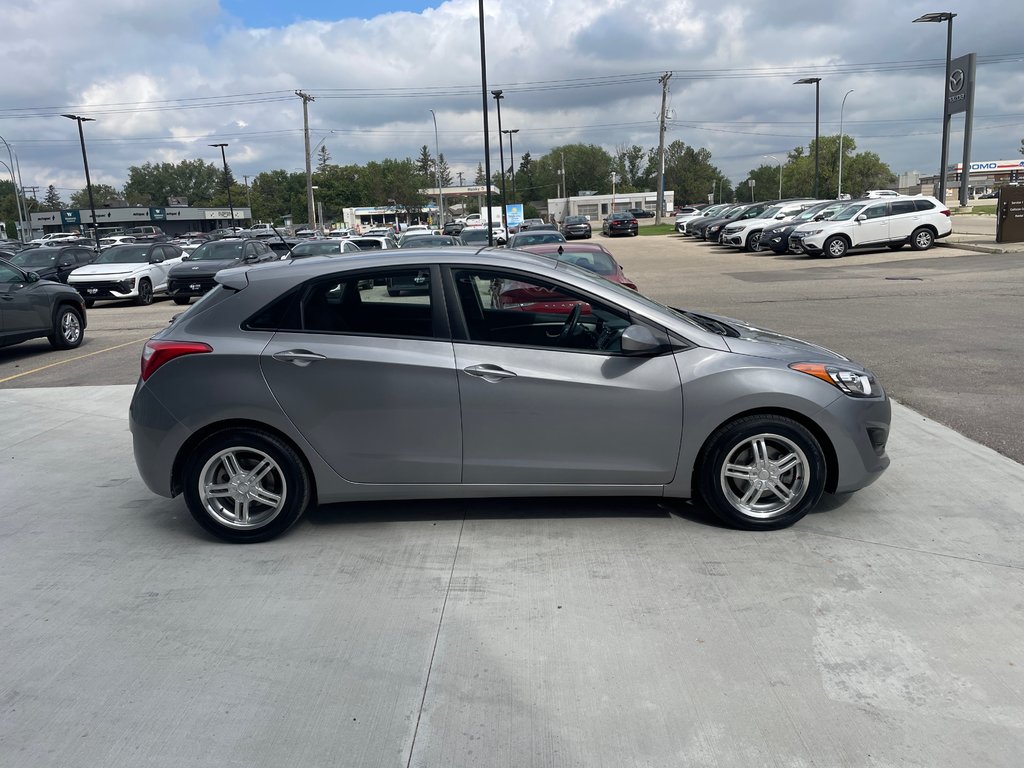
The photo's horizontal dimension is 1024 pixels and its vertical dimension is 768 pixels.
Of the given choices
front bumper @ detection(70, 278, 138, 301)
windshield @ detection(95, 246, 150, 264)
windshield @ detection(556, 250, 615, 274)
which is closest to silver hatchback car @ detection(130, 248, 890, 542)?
windshield @ detection(556, 250, 615, 274)

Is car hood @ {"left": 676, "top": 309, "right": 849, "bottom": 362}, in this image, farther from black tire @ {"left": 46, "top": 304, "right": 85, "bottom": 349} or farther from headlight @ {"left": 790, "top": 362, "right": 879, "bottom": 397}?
black tire @ {"left": 46, "top": 304, "right": 85, "bottom": 349}

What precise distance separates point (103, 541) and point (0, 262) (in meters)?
9.02

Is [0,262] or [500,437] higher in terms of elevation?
[0,262]

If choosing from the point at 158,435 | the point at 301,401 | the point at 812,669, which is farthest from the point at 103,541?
the point at 812,669

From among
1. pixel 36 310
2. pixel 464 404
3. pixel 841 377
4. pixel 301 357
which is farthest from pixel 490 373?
pixel 36 310

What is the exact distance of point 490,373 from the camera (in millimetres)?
4445

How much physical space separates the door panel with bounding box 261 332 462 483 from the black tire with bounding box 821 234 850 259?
81.4ft

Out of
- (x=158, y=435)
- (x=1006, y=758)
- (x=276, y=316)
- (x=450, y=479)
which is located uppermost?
(x=276, y=316)

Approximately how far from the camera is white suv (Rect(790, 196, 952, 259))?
26438 mm

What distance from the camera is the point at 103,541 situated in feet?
15.9

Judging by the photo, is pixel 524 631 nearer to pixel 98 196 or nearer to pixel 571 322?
pixel 571 322

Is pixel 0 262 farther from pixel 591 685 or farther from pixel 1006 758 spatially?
pixel 1006 758

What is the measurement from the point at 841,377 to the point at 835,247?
2401cm

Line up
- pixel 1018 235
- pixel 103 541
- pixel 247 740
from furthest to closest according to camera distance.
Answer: pixel 1018 235 → pixel 103 541 → pixel 247 740
